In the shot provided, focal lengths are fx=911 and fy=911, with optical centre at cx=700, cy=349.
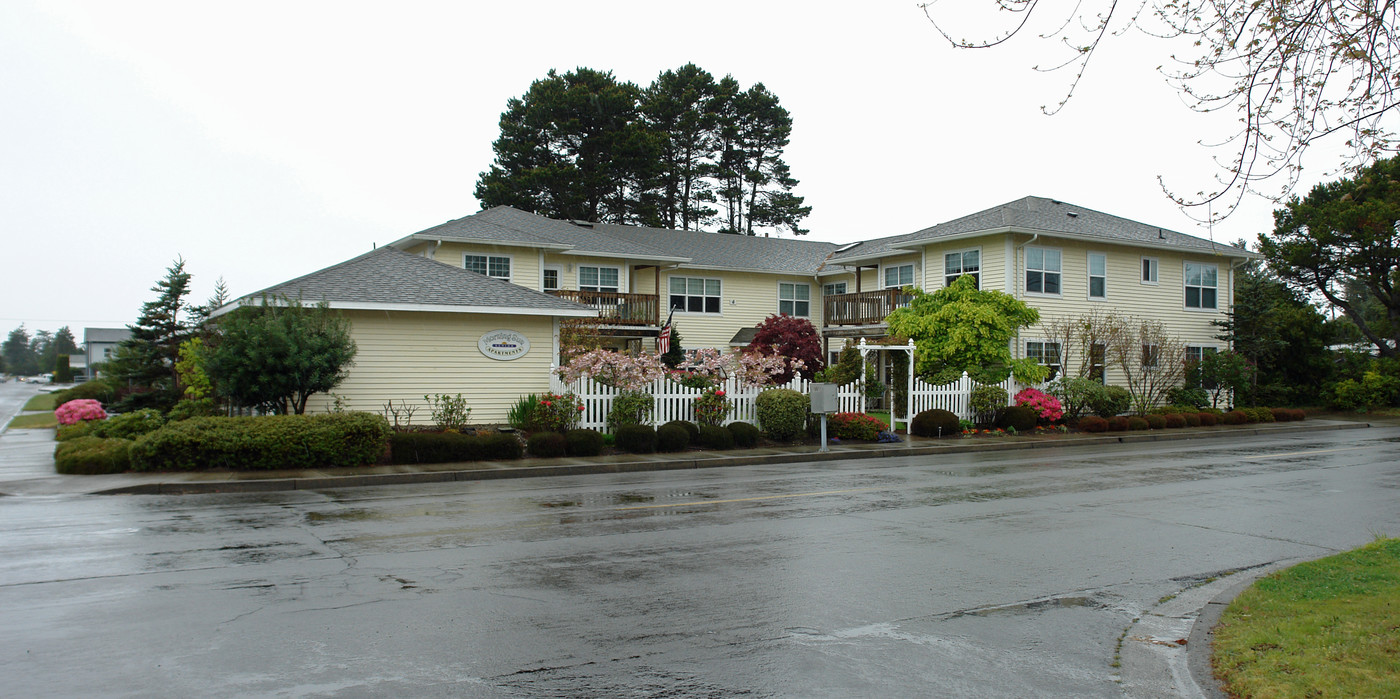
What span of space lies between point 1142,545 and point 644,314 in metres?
23.9

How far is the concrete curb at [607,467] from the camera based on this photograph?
13.7 m

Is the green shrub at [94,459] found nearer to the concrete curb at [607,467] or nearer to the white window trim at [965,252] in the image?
the concrete curb at [607,467]

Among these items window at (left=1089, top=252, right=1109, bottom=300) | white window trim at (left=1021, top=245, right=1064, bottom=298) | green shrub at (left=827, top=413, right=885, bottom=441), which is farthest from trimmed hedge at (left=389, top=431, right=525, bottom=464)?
window at (left=1089, top=252, right=1109, bottom=300)

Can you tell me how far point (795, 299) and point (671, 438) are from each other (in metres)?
19.8

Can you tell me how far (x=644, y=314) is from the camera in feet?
105

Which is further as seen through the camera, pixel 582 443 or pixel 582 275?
pixel 582 275

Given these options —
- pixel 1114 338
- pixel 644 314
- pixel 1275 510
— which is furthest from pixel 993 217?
pixel 1275 510

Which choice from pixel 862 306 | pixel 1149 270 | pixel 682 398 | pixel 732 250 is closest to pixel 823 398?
pixel 682 398

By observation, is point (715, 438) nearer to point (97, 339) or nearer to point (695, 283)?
point (695, 283)

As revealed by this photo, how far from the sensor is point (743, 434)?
802 inches

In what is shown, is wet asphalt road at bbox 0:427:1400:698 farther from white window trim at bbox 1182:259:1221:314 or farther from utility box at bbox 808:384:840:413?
white window trim at bbox 1182:259:1221:314

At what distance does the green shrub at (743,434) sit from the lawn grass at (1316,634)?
524 inches

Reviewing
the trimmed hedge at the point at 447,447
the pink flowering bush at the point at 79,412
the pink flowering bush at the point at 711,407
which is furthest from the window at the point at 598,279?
the trimmed hedge at the point at 447,447

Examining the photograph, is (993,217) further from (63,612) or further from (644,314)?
(63,612)
